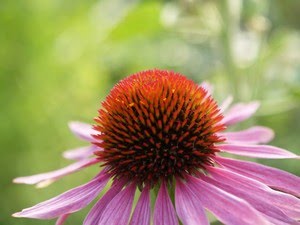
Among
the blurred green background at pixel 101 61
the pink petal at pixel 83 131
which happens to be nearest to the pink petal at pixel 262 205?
the pink petal at pixel 83 131

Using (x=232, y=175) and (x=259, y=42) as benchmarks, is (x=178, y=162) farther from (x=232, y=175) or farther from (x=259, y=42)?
(x=259, y=42)

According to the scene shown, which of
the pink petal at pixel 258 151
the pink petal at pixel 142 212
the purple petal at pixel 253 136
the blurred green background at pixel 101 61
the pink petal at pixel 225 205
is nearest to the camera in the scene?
the pink petal at pixel 225 205

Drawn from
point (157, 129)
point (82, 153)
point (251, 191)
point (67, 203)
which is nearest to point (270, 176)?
point (251, 191)

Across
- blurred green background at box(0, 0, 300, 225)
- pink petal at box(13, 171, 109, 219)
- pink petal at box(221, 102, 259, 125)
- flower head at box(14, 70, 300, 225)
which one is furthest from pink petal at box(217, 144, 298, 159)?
blurred green background at box(0, 0, 300, 225)

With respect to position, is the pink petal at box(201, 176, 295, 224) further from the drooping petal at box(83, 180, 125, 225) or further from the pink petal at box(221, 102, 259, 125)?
the pink petal at box(221, 102, 259, 125)

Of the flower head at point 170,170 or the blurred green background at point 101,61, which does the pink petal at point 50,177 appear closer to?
the flower head at point 170,170

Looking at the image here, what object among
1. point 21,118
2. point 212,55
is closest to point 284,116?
point 212,55
